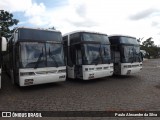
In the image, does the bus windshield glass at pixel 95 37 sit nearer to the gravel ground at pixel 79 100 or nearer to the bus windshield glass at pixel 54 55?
the bus windshield glass at pixel 54 55

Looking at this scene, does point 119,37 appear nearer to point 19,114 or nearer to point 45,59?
point 45,59

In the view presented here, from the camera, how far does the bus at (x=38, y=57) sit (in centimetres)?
856

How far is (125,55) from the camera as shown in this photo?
12500 mm

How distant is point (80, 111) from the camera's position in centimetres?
614

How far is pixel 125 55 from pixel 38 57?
20.2ft

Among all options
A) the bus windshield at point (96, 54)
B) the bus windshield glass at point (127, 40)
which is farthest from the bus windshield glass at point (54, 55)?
the bus windshield glass at point (127, 40)

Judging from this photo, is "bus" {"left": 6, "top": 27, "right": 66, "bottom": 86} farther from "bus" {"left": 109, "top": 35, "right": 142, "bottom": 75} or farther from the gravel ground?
"bus" {"left": 109, "top": 35, "right": 142, "bottom": 75}

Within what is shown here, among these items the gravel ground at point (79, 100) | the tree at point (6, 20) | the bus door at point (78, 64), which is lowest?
the gravel ground at point (79, 100)

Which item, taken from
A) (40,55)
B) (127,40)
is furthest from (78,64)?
(127,40)

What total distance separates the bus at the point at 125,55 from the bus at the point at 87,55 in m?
1.23

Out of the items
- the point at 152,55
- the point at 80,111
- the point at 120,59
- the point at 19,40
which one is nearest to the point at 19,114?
the point at 80,111

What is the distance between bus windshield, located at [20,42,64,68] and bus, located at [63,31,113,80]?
148cm

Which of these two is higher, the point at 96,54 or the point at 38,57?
the point at 96,54

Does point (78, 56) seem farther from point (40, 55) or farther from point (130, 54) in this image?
point (130, 54)
